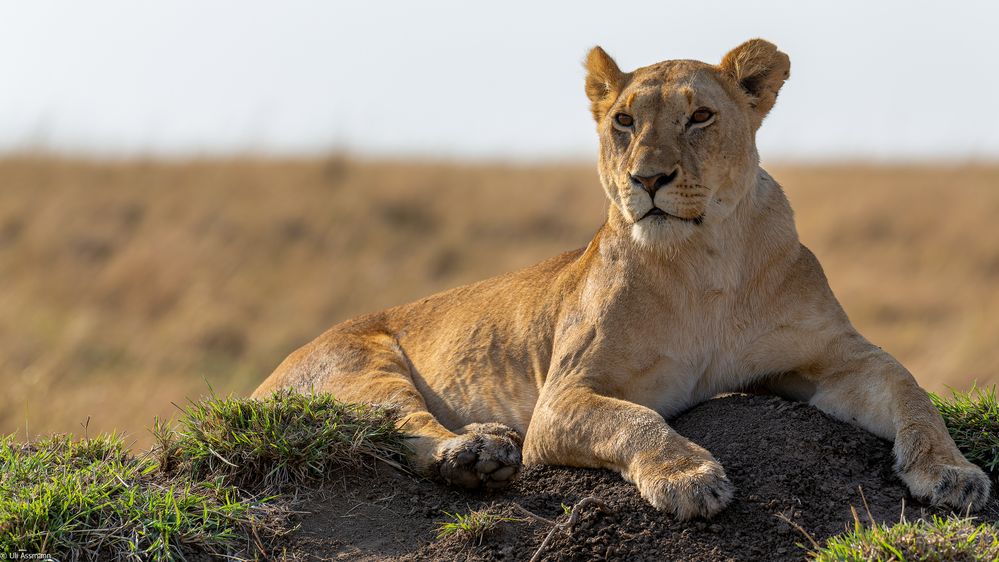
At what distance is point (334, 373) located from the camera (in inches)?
241

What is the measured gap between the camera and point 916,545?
11.8 ft

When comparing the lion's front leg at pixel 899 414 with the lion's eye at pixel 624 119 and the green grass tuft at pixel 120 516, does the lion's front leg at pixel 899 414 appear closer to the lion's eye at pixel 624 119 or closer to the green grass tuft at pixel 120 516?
the lion's eye at pixel 624 119

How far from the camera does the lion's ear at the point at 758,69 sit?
17.0ft

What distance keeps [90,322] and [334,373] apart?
8678 mm

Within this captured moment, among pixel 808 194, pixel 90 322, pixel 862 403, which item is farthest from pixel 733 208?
pixel 808 194

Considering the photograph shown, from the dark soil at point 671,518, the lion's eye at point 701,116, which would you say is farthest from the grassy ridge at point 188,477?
the lion's eye at point 701,116

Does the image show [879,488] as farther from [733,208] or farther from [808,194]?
[808,194]

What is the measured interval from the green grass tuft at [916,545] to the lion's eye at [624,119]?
1.99 m

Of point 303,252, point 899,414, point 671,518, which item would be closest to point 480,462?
point 671,518

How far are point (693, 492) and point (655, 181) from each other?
122 cm

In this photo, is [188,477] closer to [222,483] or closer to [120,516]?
[222,483]

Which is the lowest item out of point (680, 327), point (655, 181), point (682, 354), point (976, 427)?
point (976, 427)

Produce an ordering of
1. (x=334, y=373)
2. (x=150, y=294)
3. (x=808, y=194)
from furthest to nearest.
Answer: (x=808, y=194) < (x=150, y=294) < (x=334, y=373)

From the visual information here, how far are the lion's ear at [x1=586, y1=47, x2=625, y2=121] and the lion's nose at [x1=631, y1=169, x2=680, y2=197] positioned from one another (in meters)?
0.82
